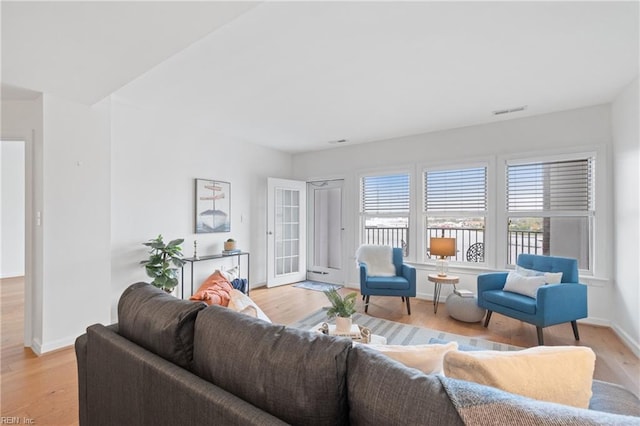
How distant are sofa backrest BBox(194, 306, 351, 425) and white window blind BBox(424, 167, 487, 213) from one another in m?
3.91

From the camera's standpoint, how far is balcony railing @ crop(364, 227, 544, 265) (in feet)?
12.6

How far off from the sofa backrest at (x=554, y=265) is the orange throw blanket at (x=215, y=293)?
3.30 meters

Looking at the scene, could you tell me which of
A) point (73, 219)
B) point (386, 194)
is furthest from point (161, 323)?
point (386, 194)

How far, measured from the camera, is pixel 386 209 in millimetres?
4930

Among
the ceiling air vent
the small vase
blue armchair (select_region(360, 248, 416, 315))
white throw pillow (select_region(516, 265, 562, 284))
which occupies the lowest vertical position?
blue armchair (select_region(360, 248, 416, 315))

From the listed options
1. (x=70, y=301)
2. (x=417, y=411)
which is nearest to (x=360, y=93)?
(x=417, y=411)

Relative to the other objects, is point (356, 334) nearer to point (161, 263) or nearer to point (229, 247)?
point (161, 263)

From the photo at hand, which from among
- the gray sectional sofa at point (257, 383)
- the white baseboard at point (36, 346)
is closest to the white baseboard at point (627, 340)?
the gray sectional sofa at point (257, 383)

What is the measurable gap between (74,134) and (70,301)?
1.60m

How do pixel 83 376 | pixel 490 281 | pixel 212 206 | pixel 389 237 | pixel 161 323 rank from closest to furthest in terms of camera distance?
pixel 161 323 < pixel 83 376 < pixel 490 281 < pixel 212 206 < pixel 389 237

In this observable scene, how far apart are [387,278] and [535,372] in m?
3.06

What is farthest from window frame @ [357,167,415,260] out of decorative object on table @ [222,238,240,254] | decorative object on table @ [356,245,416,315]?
decorative object on table @ [222,238,240,254]

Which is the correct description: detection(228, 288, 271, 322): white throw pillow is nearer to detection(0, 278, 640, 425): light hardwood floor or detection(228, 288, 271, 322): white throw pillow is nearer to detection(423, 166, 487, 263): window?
detection(0, 278, 640, 425): light hardwood floor

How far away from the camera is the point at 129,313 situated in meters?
1.39
